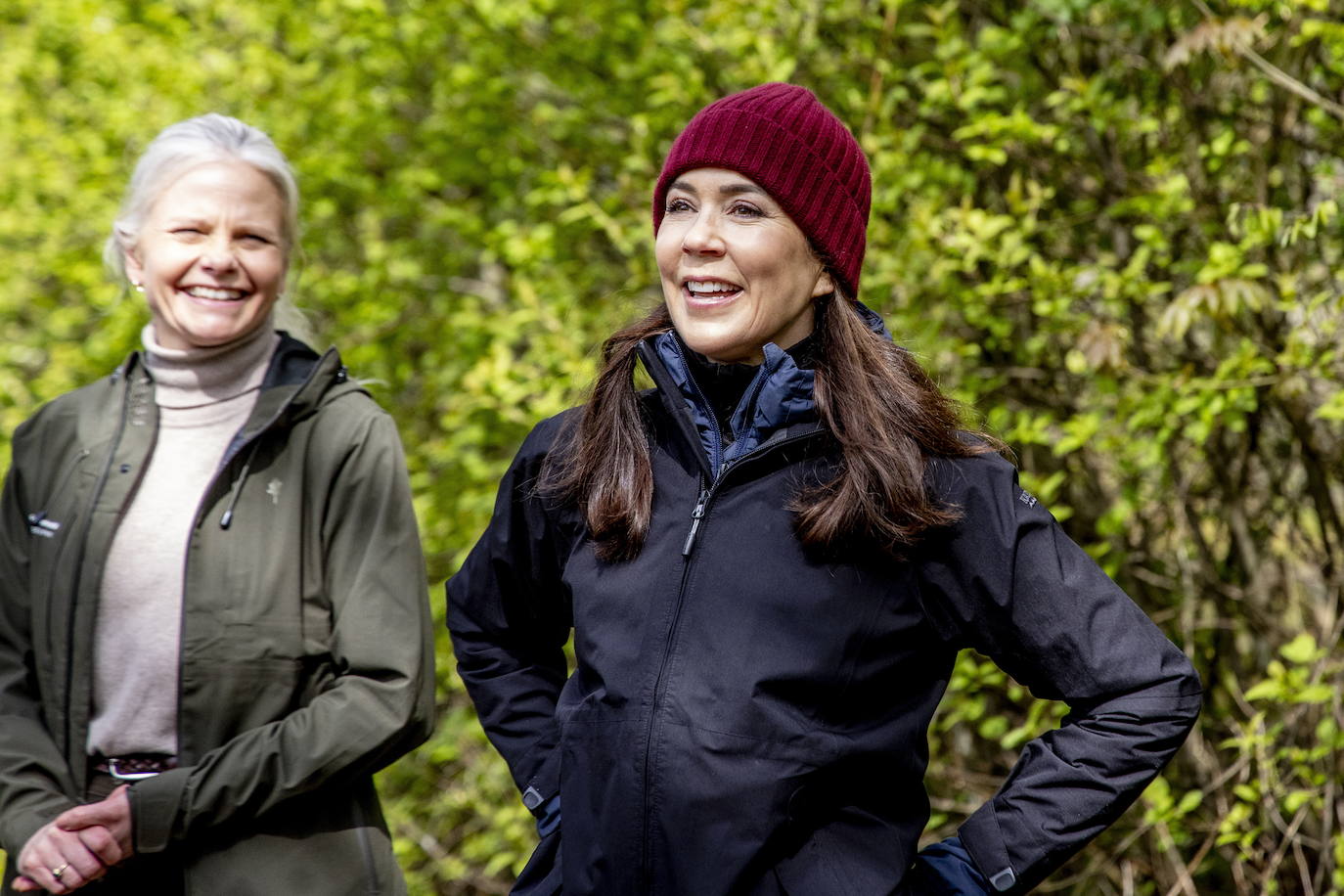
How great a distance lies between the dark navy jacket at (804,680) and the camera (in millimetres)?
1854

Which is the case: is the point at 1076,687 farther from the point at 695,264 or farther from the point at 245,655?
the point at 245,655

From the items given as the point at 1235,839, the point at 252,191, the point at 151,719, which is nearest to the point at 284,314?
the point at 252,191

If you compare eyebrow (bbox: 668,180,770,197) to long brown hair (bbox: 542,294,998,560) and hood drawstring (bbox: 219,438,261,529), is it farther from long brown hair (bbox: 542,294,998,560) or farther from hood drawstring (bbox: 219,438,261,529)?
hood drawstring (bbox: 219,438,261,529)

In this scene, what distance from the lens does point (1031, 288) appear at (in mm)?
3902

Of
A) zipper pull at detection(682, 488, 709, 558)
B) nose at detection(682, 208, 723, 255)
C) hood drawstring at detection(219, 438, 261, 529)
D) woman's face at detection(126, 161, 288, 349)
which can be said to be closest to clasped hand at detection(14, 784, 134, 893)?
hood drawstring at detection(219, 438, 261, 529)

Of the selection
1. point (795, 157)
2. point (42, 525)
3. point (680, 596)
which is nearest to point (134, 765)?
point (42, 525)

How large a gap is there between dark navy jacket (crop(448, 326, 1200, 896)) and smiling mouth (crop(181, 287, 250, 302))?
0.90 meters

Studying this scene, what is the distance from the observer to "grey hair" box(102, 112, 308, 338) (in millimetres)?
2539

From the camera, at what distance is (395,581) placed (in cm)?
241

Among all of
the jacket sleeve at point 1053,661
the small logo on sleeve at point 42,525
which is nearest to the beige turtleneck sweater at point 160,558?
the small logo on sleeve at point 42,525

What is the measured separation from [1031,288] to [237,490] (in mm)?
2377

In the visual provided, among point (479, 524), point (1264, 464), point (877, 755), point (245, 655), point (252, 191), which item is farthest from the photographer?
point (479, 524)

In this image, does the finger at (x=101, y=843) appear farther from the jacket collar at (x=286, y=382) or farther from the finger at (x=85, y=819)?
the jacket collar at (x=286, y=382)

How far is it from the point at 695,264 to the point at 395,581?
797mm
